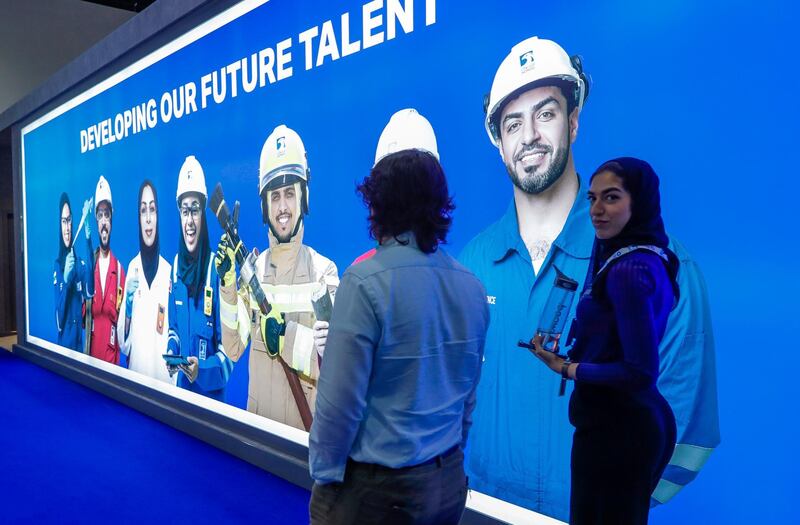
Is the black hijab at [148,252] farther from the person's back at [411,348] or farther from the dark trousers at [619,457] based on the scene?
the dark trousers at [619,457]

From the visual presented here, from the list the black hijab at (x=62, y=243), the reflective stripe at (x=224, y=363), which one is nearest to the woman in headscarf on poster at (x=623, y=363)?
the reflective stripe at (x=224, y=363)

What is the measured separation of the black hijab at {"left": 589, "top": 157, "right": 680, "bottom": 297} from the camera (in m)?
1.53

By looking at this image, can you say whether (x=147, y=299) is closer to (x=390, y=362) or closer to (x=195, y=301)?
(x=195, y=301)

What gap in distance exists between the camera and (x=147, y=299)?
485 centimetres

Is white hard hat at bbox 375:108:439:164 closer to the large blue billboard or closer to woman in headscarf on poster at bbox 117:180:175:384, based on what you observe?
the large blue billboard

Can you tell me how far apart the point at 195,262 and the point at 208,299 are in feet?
1.02

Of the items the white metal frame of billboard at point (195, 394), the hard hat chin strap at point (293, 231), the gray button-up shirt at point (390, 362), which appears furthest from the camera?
the hard hat chin strap at point (293, 231)

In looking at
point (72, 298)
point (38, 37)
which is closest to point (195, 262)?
point (72, 298)

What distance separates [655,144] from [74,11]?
411 inches

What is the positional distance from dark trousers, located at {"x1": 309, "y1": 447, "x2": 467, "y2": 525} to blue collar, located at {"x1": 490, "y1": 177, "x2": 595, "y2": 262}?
3.38ft

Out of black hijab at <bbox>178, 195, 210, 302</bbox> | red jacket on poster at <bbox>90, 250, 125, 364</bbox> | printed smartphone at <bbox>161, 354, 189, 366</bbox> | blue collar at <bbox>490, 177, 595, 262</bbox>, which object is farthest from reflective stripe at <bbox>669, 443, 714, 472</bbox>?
red jacket on poster at <bbox>90, 250, 125, 364</bbox>

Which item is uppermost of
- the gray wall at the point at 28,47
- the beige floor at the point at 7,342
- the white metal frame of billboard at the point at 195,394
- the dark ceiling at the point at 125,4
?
the dark ceiling at the point at 125,4

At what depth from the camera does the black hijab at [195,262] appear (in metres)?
4.08

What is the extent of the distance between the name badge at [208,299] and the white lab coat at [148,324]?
22.8 inches
